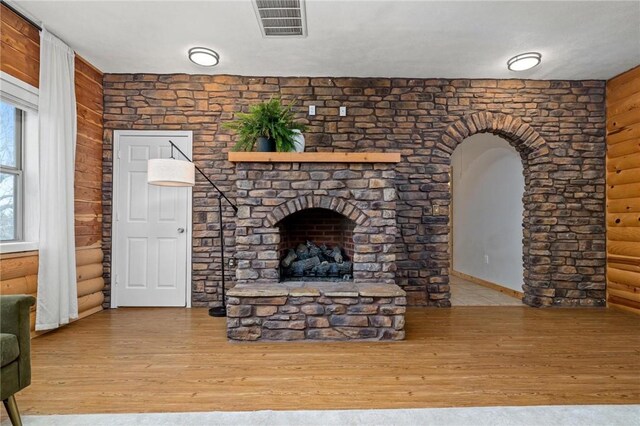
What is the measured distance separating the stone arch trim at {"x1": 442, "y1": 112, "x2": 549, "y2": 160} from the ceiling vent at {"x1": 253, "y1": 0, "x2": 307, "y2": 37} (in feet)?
6.56

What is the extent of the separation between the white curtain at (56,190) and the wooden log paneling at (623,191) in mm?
5576

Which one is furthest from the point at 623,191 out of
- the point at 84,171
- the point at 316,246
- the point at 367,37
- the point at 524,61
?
the point at 84,171

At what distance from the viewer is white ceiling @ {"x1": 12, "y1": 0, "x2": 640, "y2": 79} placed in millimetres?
2572

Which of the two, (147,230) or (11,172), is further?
(147,230)

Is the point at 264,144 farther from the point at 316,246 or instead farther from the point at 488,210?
the point at 488,210

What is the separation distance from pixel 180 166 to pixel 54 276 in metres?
1.41

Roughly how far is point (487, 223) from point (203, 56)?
438 cm

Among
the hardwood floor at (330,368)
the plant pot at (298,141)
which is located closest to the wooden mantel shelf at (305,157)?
the plant pot at (298,141)

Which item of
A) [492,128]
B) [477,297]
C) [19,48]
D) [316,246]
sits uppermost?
[19,48]

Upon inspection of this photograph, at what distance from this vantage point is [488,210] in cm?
495

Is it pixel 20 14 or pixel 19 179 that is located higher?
pixel 20 14

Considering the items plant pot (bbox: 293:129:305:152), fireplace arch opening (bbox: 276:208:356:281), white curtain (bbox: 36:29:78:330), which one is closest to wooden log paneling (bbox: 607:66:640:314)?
fireplace arch opening (bbox: 276:208:356:281)

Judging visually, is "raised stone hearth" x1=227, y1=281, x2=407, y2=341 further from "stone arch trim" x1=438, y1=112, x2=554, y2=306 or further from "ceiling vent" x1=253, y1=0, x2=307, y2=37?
"ceiling vent" x1=253, y1=0, x2=307, y2=37

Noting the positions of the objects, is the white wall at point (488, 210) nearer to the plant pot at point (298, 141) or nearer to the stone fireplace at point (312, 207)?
the stone fireplace at point (312, 207)
